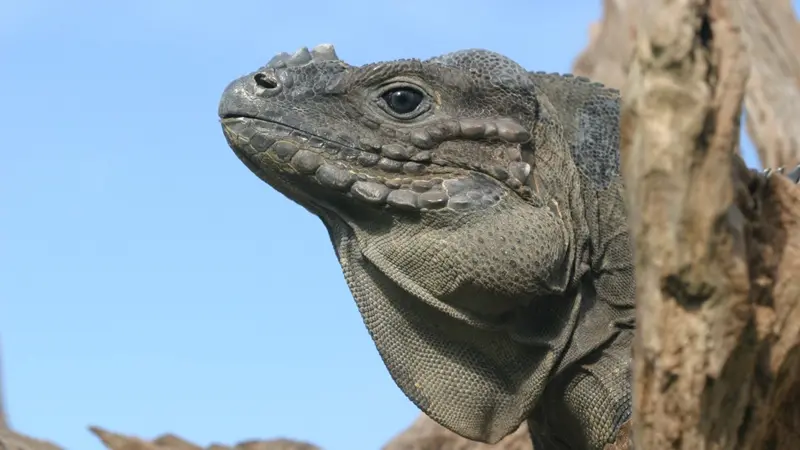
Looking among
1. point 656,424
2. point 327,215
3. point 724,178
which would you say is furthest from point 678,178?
point 327,215

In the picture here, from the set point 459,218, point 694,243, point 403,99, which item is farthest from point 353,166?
point 694,243

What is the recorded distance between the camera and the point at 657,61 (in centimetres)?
295

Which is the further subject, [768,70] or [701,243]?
[768,70]

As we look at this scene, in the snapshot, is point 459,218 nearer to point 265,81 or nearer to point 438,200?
point 438,200

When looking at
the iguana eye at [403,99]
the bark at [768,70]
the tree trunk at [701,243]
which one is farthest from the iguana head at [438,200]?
the bark at [768,70]

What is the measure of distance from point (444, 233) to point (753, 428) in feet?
5.54

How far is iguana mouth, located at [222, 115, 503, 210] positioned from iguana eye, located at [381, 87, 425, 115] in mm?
212

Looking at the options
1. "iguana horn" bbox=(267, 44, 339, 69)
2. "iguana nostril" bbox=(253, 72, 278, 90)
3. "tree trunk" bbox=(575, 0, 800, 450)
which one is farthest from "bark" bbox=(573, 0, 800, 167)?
"tree trunk" bbox=(575, 0, 800, 450)

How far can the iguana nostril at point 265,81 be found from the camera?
17.1 ft

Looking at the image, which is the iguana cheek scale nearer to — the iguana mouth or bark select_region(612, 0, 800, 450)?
the iguana mouth

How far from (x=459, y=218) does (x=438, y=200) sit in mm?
120

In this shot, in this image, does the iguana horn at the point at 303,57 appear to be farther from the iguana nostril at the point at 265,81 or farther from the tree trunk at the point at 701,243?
the tree trunk at the point at 701,243

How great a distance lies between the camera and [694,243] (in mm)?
2969

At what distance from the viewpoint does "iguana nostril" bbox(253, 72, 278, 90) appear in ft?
17.1
